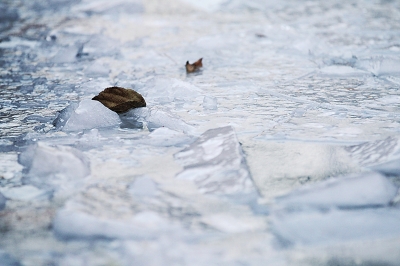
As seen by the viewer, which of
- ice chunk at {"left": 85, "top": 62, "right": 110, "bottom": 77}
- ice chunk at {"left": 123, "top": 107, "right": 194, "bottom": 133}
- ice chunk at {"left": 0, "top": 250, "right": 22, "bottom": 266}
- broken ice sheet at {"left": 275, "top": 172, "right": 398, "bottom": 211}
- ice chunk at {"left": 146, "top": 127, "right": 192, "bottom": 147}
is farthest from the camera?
ice chunk at {"left": 85, "top": 62, "right": 110, "bottom": 77}

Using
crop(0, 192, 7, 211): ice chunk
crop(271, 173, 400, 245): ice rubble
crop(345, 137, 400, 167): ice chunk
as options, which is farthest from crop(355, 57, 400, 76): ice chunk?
crop(0, 192, 7, 211): ice chunk

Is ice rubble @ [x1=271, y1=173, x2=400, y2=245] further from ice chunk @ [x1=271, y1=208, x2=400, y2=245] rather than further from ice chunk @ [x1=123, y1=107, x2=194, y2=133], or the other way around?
ice chunk @ [x1=123, y1=107, x2=194, y2=133]

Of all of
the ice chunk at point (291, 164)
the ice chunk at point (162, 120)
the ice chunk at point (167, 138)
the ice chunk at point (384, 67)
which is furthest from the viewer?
the ice chunk at point (384, 67)

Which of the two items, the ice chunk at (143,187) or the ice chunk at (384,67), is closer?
the ice chunk at (143,187)

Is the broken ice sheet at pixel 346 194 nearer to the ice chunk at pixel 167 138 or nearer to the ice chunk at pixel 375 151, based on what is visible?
the ice chunk at pixel 375 151

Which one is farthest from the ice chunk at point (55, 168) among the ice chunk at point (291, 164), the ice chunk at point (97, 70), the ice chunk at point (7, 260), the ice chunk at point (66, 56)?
the ice chunk at point (66, 56)

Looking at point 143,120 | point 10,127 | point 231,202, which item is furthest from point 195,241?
point 10,127
